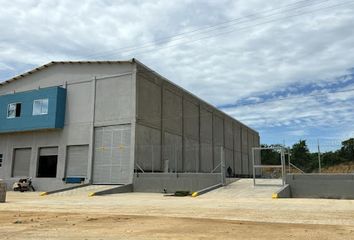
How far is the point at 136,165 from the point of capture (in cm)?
3173

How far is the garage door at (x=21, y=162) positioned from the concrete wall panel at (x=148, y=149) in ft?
41.4

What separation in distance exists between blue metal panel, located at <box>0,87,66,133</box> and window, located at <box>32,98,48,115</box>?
12.3 inches

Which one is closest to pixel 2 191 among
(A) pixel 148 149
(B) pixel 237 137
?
(A) pixel 148 149

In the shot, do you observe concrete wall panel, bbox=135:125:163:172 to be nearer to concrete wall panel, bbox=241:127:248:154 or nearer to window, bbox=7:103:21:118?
window, bbox=7:103:21:118

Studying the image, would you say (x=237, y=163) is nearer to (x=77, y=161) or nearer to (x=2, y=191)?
(x=77, y=161)

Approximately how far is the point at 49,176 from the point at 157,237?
30.2 m

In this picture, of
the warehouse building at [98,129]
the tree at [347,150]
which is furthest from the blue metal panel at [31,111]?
the tree at [347,150]

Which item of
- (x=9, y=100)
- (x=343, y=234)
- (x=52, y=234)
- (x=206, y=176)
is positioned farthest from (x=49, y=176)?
(x=343, y=234)

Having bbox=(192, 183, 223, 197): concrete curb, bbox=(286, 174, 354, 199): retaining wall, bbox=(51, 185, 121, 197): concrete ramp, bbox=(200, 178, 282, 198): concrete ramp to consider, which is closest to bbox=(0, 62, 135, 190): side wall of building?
bbox=(51, 185, 121, 197): concrete ramp

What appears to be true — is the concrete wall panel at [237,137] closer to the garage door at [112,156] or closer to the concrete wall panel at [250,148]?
the concrete wall panel at [250,148]

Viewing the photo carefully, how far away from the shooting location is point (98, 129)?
112 ft

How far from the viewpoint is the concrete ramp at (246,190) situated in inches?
925

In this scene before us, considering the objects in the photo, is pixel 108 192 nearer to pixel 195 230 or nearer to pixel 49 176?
pixel 49 176

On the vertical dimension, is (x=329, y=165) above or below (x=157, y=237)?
above
